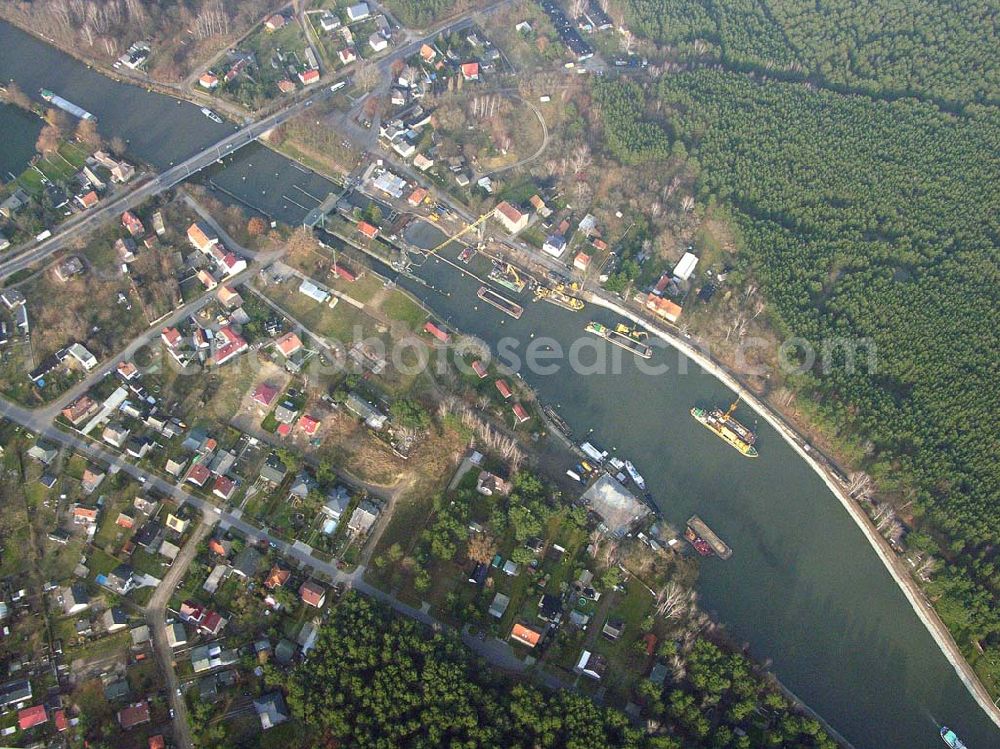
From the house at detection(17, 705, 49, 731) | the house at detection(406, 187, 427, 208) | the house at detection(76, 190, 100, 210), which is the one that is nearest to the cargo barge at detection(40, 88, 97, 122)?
the house at detection(76, 190, 100, 210)

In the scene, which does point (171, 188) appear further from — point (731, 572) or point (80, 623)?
point (731, 572)

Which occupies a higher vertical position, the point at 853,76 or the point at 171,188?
the point at 853,76

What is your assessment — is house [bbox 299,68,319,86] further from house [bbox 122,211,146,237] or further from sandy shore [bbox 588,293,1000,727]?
sandy shore [bbox 588,293,1000,727]

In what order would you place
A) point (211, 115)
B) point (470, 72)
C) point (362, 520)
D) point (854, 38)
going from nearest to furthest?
point (362, 520) → point (211, 115) → point (470, 72) → point (854, 38)

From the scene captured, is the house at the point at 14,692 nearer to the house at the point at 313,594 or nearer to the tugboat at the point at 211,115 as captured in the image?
the house at the point at 313,594

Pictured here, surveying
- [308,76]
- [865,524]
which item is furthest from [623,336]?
[308,76]

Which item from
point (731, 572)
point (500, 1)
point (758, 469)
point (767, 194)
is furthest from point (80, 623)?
point (500, 1)

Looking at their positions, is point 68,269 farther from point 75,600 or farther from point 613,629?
point 613,629

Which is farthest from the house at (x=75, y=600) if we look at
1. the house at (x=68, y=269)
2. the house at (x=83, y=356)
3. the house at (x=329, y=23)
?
the house at (x=329, y=23)
